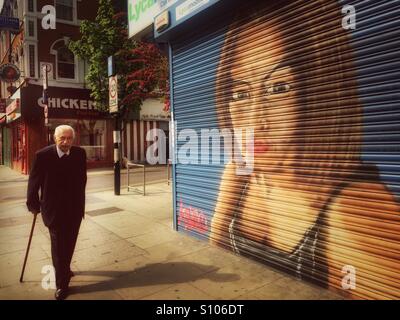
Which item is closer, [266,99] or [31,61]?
[266,99]

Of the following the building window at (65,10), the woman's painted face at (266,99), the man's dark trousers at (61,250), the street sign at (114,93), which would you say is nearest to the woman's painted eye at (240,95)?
the woman's painted face at (266,99)

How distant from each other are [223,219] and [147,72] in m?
8.23

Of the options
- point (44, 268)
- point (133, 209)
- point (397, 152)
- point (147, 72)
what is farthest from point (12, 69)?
point (397, 152)

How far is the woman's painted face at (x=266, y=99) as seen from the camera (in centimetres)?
429

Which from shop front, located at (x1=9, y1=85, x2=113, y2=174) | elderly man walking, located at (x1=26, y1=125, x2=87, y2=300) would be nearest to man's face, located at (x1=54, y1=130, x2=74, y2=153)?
elderly man walking, located at (x1=26, y1=125, x2=87, y2=300)

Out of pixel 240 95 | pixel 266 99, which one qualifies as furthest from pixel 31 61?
pixel 266 99

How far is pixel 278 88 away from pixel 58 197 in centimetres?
307

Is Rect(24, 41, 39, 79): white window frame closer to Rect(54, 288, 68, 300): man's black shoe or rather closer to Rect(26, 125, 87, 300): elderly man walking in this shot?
Rect(26, 125, 87, 300): elderly man walking

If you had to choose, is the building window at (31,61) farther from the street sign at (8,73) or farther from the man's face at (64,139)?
the man's face at (64,139)

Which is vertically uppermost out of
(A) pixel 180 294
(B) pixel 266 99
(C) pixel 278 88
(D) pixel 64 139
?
(C) pixel 278 88

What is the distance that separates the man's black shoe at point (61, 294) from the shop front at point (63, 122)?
46.5ft

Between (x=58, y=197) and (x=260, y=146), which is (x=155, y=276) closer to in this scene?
(x=58, y=197)

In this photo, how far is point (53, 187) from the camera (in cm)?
405

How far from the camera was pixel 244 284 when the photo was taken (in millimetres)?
4117
